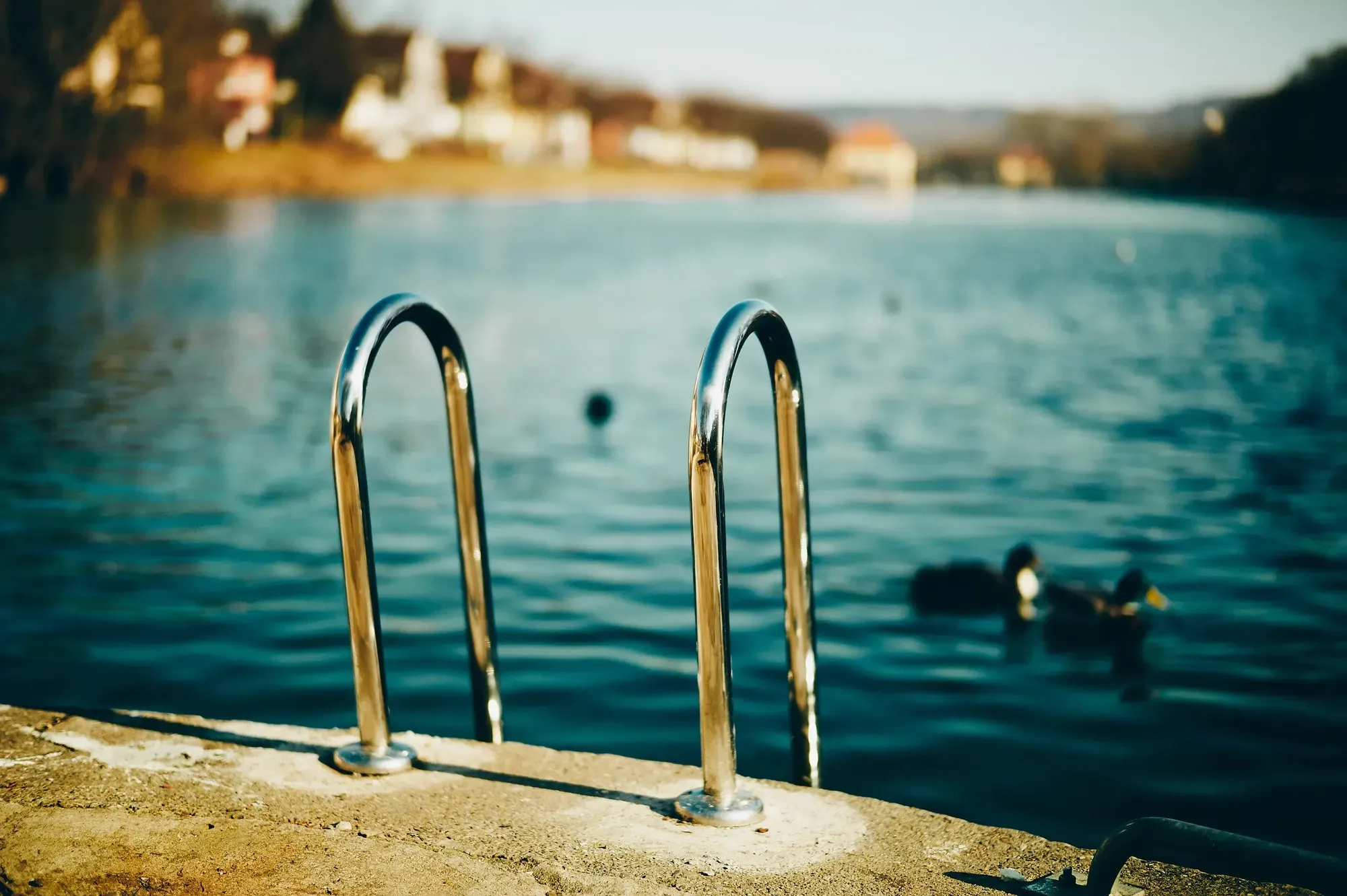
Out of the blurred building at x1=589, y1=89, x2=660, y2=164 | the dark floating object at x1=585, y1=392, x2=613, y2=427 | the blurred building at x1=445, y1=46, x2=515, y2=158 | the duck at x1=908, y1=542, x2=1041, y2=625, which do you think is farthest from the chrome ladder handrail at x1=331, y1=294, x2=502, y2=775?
the blurred building at x1=589, y1=89, x2=660, y2=164

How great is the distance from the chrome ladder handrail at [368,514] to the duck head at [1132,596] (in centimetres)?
421

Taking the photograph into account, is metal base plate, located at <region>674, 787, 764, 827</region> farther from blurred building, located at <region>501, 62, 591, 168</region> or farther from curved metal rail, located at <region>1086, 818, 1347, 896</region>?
blurred building, located at <region>501, 62, 591, 168</region>

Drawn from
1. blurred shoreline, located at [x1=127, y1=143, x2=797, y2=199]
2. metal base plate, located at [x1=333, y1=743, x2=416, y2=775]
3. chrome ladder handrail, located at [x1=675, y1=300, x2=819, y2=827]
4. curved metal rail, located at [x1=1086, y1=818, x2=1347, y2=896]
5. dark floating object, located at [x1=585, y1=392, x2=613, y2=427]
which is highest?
blurred shoreline, located at [x1=127, y1=143, x2=797, y2=199]

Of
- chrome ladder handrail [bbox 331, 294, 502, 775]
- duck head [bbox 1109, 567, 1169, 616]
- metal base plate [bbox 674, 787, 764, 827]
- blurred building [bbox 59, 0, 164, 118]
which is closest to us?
metal base plate [bbox 674, 787, 764, 827]

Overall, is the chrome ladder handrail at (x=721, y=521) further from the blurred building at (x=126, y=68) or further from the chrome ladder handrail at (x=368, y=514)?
the blurred building at (x=126, y=68)

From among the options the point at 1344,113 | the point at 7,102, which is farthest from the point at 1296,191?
the point at 7,102

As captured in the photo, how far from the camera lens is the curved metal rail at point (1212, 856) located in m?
2.18

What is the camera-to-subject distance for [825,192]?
19000 centimetres

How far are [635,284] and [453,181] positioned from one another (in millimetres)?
56195

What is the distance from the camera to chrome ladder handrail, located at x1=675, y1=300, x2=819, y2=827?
2.84 meters

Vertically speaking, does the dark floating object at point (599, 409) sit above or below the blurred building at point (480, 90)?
below

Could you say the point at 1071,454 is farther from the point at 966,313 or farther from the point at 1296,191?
the point at 1296,191

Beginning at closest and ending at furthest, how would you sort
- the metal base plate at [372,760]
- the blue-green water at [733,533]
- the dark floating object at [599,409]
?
1. the metal base plate at [372,760]
2. the blue-green water at [733,533]
3. the dark floating object at [599,409]

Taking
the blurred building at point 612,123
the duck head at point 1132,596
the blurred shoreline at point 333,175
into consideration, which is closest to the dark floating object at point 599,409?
the duck head at point 1132,596
